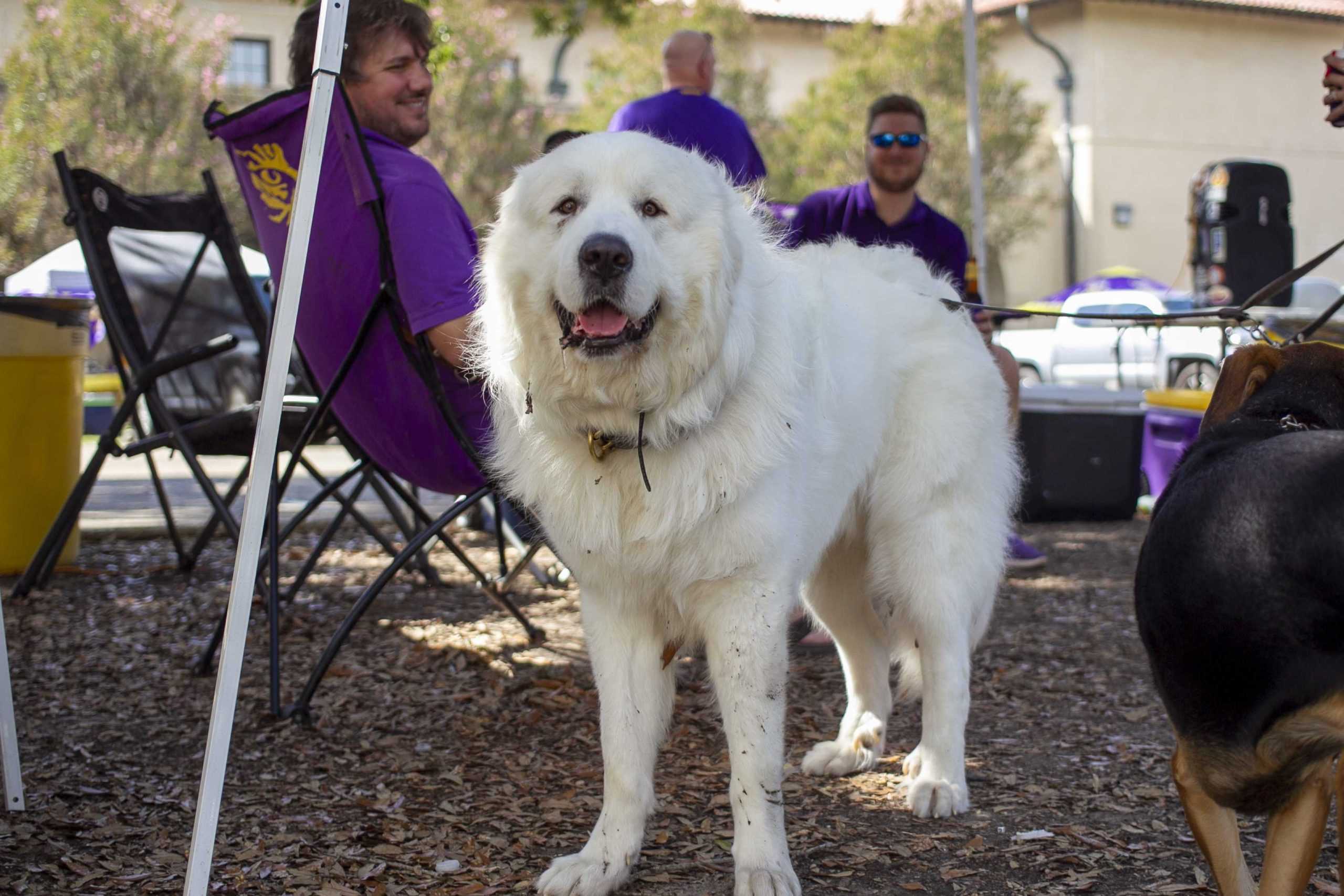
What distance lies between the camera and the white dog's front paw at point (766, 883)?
94.0 inches

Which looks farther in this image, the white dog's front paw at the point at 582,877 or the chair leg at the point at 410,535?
the chair leg at the point at 410,535

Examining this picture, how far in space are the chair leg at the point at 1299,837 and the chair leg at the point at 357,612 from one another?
2.18 m

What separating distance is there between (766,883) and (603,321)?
43.8 inches

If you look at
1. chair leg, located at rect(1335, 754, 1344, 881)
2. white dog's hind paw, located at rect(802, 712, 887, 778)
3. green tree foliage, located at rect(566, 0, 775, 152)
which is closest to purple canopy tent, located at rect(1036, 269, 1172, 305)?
green tree foliage, located at rect(566, 0, 775, 152)

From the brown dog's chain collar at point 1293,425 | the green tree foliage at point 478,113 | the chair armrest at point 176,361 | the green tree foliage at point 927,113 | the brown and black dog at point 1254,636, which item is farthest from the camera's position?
the green tree foliage at point 927,113

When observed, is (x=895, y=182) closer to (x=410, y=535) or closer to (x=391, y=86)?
(x=391, y=86)

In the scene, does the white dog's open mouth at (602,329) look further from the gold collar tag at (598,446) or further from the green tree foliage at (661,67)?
the green tree foliage at (661,67)

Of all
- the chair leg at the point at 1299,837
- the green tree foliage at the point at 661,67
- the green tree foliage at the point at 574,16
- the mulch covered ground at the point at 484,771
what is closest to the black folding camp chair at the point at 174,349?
the mulch covered ground at the point at 484,771

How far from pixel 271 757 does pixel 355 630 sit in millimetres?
1389

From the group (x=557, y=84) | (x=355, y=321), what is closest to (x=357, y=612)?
(x=355, y=321)

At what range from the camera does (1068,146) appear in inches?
Answer: 1113

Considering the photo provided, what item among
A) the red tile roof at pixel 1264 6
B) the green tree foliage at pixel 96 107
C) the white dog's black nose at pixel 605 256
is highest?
the red tile roof at pixel 1264 6

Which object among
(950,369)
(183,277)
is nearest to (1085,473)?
(950,369)

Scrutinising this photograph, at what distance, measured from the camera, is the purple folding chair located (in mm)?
3328
